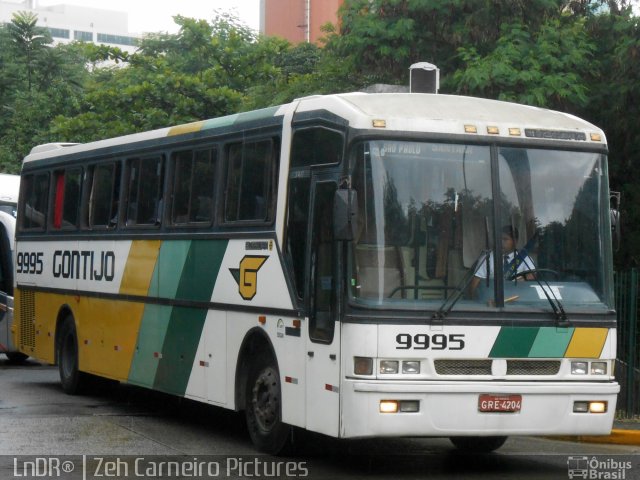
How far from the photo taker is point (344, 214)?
983 centimetres

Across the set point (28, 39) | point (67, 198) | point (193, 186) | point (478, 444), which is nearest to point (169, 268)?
point (193, 186)

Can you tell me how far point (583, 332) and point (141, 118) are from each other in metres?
27.5

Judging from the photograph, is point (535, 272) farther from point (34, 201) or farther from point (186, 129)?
point (34, 201)

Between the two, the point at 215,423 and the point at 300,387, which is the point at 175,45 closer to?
the point at 215,423

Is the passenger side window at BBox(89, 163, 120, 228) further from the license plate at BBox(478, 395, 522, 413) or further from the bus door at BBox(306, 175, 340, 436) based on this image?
the license plate at BBox(478, 395, 522, 413)

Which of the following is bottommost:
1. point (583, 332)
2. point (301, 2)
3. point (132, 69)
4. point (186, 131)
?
point (583, 332)

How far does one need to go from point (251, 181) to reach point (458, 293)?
9.12 ft

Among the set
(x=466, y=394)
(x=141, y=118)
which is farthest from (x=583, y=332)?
(x=141, y=118)

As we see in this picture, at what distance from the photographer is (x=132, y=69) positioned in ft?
A: 141

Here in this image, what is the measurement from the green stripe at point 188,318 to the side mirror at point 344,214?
281cm

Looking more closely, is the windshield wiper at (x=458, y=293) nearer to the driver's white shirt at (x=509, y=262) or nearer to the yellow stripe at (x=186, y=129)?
the driver's white shirt at (x=509, y=262)

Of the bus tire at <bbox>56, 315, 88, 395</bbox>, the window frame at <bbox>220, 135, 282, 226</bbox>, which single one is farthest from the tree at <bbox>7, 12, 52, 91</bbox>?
the window frame at <bbox>220, 135, 282, 226</bbox>

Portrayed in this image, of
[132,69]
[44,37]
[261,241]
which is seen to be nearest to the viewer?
[261,241]

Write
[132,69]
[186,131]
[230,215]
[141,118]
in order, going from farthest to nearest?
[132,69] < [141,118] < [186,131] < [230,215]
